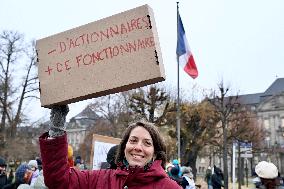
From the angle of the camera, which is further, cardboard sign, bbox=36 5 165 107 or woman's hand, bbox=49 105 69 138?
cardboard sign, bbox=36 5 165 107

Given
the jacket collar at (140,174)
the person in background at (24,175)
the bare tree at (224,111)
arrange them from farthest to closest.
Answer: the bare tree at (224,111)
the person in background at (24,175)
the jacket collar at (140,174)

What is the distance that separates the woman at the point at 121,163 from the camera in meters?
2.32

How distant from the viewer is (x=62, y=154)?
2.35m

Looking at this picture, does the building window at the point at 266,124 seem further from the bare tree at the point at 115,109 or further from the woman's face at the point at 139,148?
the woman's face at the point at 139,148

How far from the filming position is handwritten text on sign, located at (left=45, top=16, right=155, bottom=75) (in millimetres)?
2557

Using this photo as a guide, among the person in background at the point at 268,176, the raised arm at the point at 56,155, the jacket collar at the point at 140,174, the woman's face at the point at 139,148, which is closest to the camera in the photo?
the raised arm at the point at 56,155

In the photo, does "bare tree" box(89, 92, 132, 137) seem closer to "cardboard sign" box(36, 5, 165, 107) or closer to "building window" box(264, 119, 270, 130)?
"cardboard sign" box(36, 5, 165, 107)

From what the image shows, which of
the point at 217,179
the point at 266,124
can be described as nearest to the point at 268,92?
the point at 266,124

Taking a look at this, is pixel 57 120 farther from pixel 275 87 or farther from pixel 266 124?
pixel 275 87

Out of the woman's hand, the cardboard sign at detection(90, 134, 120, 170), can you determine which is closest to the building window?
the cardboard sign at detection(90, 134, 120, 170)

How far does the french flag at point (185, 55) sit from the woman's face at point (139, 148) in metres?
14.0

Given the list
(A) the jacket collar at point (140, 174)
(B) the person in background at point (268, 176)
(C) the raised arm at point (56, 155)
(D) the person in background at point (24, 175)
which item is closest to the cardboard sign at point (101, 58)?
(C) the raised arm at point (56, 155)

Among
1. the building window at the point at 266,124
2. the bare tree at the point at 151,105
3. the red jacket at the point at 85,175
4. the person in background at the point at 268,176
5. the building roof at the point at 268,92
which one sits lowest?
the person in background at the point at 268,176

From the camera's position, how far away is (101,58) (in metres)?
2.57
